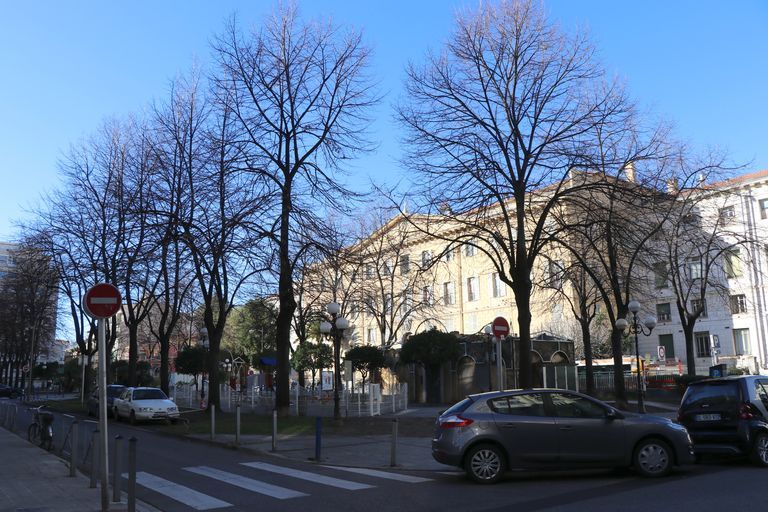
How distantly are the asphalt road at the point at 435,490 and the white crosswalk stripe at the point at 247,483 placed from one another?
0.05 feet

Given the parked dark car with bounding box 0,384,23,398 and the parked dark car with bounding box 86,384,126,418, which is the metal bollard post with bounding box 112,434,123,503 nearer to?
the parked dark car with bounding box 86,384,126,418

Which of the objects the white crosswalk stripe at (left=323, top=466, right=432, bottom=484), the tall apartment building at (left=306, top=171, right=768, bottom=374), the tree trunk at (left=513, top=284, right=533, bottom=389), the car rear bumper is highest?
the tall apartment building at (left=306, top=171, right=768, bottom=374)

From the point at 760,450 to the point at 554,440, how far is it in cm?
397

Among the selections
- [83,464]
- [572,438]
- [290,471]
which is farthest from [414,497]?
[83,464]

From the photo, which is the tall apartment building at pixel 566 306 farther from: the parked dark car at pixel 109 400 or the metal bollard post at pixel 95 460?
the metal bollard post at pixel 95 460

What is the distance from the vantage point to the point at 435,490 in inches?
397

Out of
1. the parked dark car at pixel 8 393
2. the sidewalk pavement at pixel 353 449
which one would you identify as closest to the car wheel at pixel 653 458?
the sidewalk pavement at pixel 353 449

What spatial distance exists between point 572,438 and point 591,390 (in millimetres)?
19811

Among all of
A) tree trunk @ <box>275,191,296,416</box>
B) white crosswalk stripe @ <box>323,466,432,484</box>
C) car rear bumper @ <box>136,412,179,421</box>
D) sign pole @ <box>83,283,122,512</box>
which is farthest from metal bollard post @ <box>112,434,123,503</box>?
car rear bumper @ <box>136,412,179,421</box>

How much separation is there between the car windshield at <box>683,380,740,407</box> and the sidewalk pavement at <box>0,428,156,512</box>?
9775 mm

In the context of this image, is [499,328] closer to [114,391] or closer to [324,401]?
[324,401]

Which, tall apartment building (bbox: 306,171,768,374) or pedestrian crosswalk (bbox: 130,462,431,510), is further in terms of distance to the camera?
tall apartment building (bbox: 306,171,768,374)

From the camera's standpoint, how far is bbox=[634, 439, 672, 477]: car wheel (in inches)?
411

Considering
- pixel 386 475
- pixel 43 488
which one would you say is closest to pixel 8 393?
pixel 43 488
